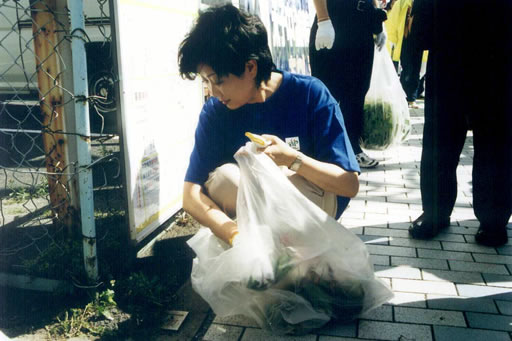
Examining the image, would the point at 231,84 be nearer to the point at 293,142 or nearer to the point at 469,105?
the point at 293,142

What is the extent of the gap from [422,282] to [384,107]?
215cm

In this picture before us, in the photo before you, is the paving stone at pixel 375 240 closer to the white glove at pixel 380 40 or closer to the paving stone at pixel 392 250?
the paving stone at pixel 392 250

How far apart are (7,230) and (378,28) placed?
3288 mm

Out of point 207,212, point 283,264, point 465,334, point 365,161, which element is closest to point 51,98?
point 207,212

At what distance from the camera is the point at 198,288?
223 centimetres

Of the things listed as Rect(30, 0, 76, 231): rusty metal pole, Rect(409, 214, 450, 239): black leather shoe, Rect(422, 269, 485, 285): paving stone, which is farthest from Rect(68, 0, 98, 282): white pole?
Rect(409, 214, 450, 239): black leather shoe

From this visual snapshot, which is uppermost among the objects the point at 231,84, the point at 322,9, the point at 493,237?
the point at 322,9

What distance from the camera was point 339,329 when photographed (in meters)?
2.16

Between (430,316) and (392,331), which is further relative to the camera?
(430,316)

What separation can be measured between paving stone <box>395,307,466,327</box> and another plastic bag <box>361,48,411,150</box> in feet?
7.88

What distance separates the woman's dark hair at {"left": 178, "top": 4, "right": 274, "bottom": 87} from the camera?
6.70 feet

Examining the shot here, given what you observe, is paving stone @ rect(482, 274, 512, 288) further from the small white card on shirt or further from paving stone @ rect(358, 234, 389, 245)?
the small white card on shirt

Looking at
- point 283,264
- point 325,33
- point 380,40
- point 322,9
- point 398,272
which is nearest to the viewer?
point 283,264

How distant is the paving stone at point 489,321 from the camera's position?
2.15m
